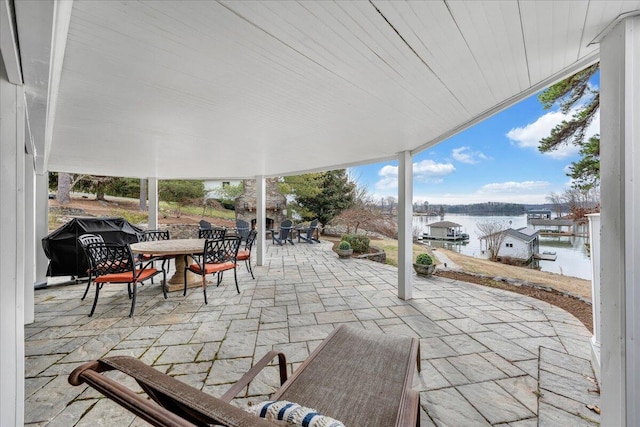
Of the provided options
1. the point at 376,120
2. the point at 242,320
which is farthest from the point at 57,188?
the point at 376,120

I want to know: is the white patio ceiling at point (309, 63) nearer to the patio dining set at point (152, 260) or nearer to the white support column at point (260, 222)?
the patio dining set at point (152, 260)

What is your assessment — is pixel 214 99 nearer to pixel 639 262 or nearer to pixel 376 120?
pixel 376 120

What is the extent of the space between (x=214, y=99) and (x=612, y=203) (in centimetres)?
260

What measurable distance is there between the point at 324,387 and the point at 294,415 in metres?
0.68

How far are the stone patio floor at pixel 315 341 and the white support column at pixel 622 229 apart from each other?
2.31ft

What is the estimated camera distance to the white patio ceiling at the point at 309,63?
113 centimetres

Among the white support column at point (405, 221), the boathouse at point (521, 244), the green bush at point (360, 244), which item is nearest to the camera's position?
the white support column at point (405, 221)

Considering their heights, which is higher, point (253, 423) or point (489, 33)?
point (489, 33)

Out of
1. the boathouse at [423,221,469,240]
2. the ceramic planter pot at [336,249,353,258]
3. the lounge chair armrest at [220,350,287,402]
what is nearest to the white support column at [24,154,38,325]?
the lounge chair armrest at [220,350,287,402]

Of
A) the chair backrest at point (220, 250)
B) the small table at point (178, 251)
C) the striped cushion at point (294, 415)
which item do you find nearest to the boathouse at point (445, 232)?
the chair backrest at point (220, 250)

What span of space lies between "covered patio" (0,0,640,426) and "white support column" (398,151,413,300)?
142 cm

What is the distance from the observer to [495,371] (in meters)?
2.06

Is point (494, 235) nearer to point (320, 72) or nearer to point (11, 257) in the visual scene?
point (320, 72)

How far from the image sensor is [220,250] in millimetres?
4062
